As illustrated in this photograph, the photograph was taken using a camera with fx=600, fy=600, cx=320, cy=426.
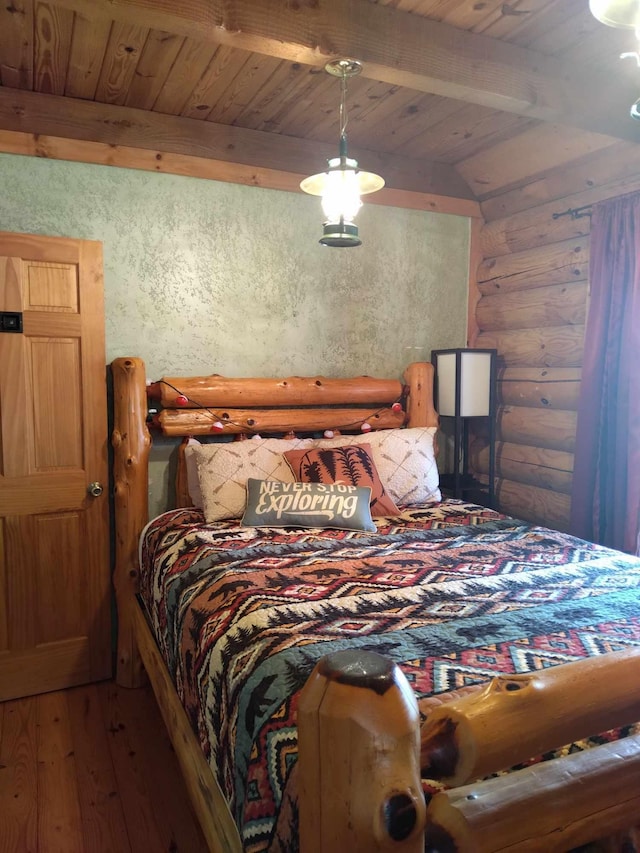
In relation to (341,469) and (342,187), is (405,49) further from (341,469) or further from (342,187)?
(341,469)

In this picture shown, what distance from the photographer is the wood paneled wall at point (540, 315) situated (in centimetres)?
283

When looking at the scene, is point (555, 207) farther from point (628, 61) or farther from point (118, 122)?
point (118, 122)

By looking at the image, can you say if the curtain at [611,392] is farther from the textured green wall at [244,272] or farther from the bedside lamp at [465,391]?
the textured green wall at [244,272]

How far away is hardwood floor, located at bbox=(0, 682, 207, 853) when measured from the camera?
5.88ft

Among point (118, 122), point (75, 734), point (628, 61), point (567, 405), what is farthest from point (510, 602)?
point (118, 122)

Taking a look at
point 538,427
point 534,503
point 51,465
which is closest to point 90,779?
point 51,465

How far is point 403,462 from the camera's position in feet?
9.43

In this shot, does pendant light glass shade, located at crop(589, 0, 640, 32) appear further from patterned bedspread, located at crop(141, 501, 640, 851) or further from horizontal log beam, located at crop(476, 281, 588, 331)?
horizontal log beam, located at crop(476, 281, 588, 331)

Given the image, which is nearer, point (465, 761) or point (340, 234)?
point (465, 761)

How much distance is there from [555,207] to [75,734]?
316 centimetres

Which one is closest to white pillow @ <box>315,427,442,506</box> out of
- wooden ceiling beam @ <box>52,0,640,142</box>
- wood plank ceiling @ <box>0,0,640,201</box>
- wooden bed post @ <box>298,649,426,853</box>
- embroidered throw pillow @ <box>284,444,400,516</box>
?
embroidered throw pillow @ <box>284,444,400,516</box>

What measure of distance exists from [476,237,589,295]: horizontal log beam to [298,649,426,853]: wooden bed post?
2590 mm

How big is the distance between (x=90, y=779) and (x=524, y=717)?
6.04ft

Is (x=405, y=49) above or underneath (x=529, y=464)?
above
